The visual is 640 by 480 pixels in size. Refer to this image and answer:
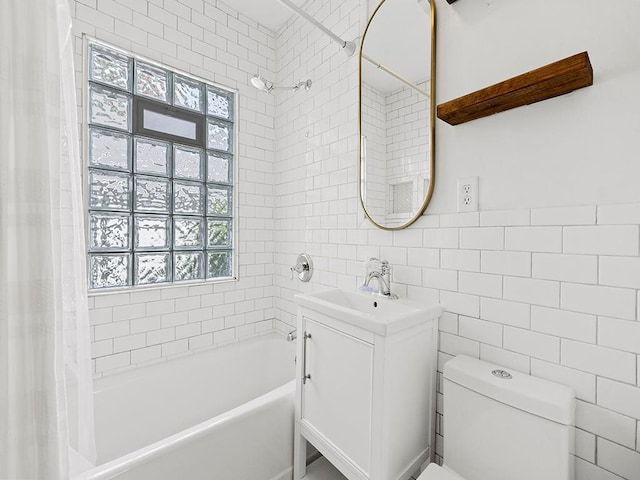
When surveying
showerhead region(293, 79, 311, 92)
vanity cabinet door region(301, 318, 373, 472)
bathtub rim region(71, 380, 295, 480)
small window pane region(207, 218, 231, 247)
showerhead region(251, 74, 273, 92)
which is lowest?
bathtub rim region(71, 380, 295, 480)

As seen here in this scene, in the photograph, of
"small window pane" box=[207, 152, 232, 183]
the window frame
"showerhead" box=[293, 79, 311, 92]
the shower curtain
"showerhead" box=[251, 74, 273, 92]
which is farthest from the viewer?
"small window pane" box=[207, 152, 232, 183]

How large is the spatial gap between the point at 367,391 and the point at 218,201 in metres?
1.78

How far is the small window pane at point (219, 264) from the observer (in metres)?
2.28

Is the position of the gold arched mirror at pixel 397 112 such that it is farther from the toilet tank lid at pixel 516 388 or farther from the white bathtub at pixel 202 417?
the white bathtub at pixel 202 417

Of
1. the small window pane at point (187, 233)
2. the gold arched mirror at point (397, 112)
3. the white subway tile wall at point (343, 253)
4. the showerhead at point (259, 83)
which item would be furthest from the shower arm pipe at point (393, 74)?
the small window pane at point (187, 233)

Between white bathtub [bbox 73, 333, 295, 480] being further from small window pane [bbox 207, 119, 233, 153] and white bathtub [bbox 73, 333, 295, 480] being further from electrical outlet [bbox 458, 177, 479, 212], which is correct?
small window pane [bbox 207, 119, 233, 153]

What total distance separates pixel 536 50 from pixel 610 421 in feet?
4.19

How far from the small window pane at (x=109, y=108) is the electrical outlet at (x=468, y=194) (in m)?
2.04

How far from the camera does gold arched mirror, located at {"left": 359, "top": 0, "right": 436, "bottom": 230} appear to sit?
54.7 inches

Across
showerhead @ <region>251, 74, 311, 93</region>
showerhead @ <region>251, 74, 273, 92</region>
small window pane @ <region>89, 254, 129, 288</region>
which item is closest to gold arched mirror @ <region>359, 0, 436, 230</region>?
showerhead @ <region>251, 74, 311, 93</region>

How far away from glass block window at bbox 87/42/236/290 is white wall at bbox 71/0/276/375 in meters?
0.09

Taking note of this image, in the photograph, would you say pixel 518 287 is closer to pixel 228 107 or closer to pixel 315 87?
pixel 315 87

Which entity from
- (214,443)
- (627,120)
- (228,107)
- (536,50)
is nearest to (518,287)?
(627,120)

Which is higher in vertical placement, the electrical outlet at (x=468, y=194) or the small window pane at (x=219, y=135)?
the small window pane at (x=219, y=135)
